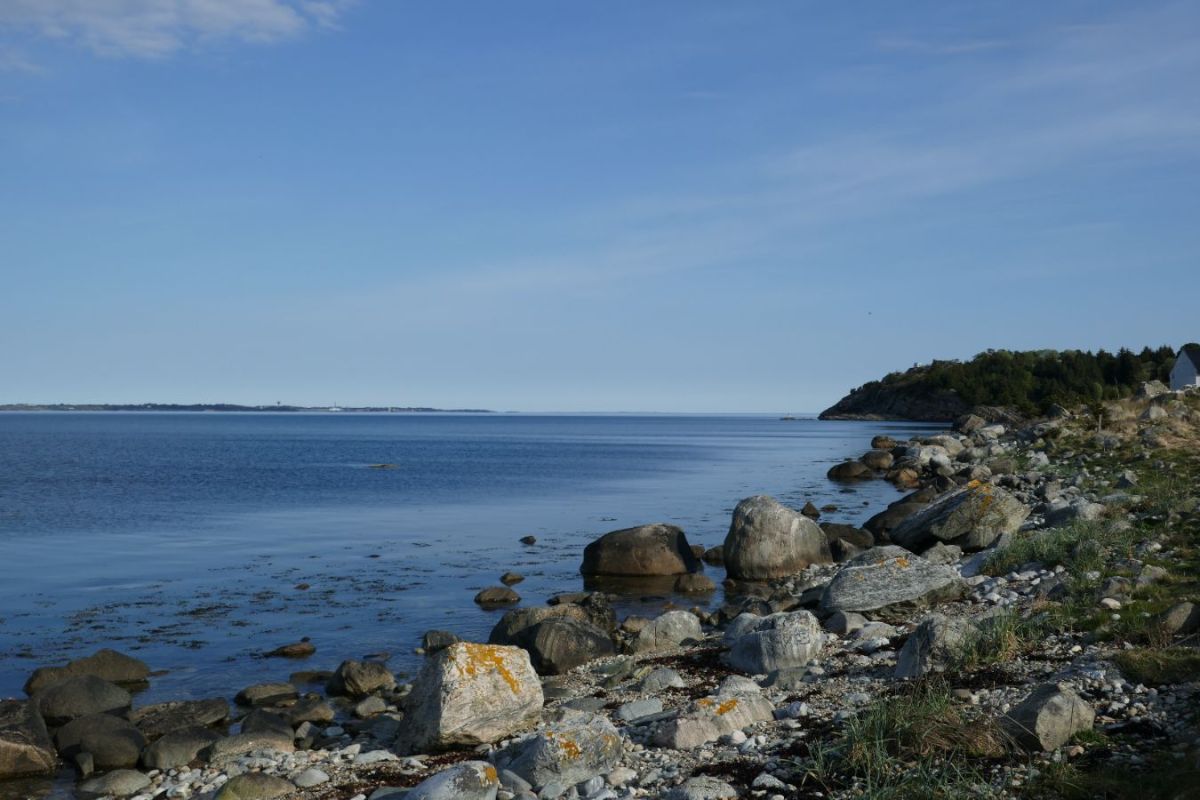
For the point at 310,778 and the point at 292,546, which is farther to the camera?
the point at 292,546

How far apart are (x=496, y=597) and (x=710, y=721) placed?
12866mm

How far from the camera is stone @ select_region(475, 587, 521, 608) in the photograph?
2119 cm

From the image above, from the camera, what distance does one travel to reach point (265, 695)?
1405 centimetres

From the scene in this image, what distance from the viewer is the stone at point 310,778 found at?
31.8 feet

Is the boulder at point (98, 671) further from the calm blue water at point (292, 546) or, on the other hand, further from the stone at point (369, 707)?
the stone at point (369, 707)

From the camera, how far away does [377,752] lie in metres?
10.7

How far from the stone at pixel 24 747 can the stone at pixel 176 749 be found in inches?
47.0

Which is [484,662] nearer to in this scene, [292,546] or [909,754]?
[909,754]

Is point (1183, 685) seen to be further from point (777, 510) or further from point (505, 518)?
point (505, 518)

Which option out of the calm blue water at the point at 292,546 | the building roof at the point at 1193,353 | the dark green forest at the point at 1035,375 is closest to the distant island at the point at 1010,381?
the dark green forest at the point at 1035,375

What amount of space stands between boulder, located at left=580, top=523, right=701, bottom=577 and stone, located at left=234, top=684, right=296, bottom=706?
11.5 metres

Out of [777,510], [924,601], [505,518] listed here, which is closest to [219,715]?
[924,601]

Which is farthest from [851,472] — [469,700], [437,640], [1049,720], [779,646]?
[1049,720]

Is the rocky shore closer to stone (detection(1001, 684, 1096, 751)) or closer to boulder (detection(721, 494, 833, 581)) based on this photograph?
stone (detection(1001, 684, 1096, 751))
